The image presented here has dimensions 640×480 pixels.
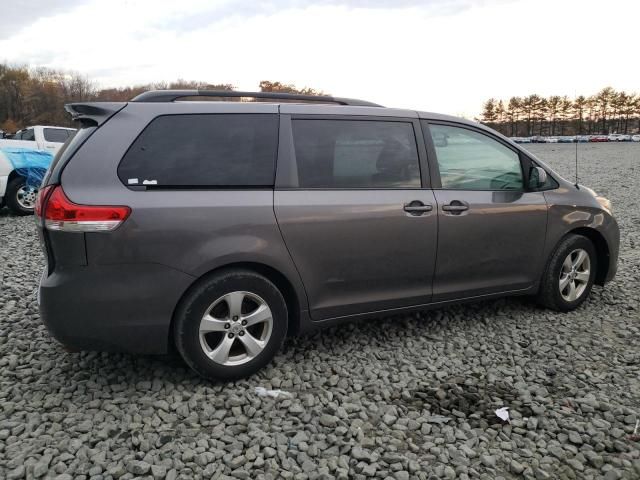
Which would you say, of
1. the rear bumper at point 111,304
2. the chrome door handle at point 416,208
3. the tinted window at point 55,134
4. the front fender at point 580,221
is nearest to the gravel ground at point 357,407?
the rear bumper at point 111,304

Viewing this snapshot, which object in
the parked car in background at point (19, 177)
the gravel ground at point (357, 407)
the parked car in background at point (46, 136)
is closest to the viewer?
the gravel ground at point (357, 407)

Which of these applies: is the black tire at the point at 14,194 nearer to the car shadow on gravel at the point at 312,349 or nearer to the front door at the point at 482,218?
the car shadow on gravel at the point at 312,349

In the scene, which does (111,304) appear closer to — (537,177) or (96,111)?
(96,111)

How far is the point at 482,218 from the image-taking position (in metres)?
3.98

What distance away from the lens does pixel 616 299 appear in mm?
4961

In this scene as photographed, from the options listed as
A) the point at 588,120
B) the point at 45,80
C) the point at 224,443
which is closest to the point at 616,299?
the point at 224,443

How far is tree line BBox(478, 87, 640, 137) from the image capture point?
109m

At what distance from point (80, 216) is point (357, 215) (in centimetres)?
166

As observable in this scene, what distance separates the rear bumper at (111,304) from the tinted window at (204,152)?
532 millimetres

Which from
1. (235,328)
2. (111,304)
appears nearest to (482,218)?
(235,328)

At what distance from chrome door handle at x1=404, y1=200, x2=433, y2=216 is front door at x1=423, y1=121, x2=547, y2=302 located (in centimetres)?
14

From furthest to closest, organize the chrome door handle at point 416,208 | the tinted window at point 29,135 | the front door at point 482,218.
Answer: the tinted window at point 29,135, the front door at point 482,218, the chrome door handle at point 416,208

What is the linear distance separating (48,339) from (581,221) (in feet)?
14.5

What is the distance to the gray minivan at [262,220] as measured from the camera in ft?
9.65
